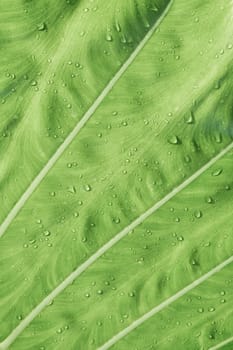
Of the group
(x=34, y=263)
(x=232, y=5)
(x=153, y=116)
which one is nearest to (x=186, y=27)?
(x=232, y=5)

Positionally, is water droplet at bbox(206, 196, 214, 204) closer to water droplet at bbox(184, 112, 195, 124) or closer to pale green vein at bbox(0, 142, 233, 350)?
pale green vein at bbox(0, 142, 233, 350)

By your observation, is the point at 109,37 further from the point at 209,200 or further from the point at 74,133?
the point at 209,200

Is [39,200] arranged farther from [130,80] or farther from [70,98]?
[130,80]

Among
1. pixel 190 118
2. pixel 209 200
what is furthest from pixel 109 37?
pixel 209 200

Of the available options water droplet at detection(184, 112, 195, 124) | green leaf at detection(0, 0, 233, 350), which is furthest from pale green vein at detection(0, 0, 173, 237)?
water droplet at detection(184, 112, 195, 124)

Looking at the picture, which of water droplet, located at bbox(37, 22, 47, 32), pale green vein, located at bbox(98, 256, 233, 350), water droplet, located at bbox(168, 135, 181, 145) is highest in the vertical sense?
water droplet, located at bbox(37, 22, 47, 32)

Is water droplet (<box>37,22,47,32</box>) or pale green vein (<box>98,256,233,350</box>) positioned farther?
pale green vein (<box>98,256,233,350</box>)

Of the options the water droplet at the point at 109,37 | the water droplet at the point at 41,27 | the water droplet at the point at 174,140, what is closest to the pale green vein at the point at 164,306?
the water droplet at the point at 174,140
